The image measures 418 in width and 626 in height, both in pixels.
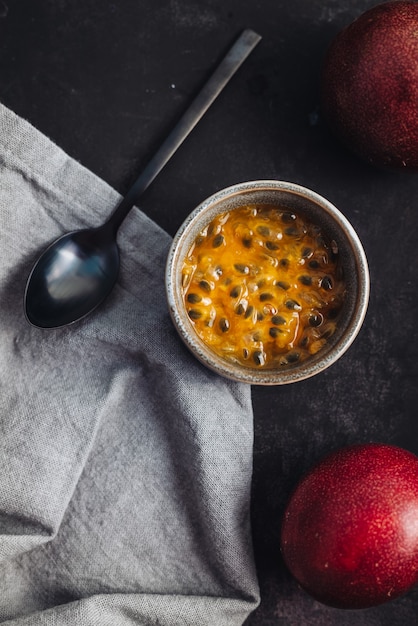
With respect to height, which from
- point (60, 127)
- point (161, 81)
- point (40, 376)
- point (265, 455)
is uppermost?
point (161, 81)

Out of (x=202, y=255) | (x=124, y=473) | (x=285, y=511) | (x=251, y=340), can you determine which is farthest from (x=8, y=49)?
(x=285, y=511)

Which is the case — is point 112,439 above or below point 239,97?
below

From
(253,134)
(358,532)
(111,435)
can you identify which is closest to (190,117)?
(253,134)

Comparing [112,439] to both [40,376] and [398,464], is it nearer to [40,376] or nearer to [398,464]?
[40,376]

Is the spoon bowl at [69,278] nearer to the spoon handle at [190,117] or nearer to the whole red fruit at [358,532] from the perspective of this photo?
the spoon handle at [190,117]

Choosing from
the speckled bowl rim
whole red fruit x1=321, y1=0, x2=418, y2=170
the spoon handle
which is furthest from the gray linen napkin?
whole red fruit x1=321, y1=0, x2=418, y2=170

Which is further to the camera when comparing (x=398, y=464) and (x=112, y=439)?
(x=112, y=439)

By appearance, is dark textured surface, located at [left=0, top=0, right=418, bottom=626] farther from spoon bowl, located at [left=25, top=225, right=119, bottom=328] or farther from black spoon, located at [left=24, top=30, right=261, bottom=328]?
spoon bowl, located at [left=25, top=225, right=119, bottom=328]
